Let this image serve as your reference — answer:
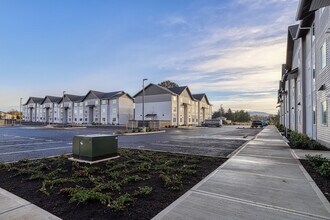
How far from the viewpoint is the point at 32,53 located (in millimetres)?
25859

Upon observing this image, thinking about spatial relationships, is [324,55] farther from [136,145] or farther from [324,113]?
[136,145]

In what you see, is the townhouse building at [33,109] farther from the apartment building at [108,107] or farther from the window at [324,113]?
the window at [324,113]

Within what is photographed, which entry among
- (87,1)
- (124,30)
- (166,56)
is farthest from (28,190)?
(166,56)

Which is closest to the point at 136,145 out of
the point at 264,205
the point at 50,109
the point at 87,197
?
the point at 87,197

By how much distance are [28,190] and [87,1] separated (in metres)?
14.4

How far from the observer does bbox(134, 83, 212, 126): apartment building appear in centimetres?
5225

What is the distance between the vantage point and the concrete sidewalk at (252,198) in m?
3.53

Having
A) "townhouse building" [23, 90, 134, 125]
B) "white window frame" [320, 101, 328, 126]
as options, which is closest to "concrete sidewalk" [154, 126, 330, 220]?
"white window frame" [320, 101, 328, 126]

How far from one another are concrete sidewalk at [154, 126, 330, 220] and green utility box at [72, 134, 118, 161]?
409 cm

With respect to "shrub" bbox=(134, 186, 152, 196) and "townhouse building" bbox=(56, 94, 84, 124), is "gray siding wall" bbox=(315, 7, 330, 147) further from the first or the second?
"townhouse building" bbox=(56, 94, 84, 124)

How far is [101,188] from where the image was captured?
4.75 m

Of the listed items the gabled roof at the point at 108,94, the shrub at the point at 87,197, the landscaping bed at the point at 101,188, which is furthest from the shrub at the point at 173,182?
the gabled roof at the point at 108,94

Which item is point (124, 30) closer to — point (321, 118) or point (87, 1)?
point (87, 1)

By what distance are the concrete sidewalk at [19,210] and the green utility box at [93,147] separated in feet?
9.88
